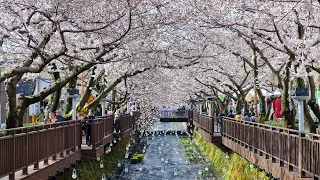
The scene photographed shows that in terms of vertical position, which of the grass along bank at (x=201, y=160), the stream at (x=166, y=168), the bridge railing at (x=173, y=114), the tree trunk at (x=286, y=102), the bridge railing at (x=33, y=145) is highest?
the tree trunk at (x=286, y=102)

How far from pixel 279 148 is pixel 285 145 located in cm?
60

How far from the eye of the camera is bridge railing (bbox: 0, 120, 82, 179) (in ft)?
29.0

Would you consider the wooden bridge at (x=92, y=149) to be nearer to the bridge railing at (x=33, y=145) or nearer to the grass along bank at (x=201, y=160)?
the bridge railing at (x=33, y=145)

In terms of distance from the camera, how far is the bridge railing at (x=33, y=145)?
348 inches

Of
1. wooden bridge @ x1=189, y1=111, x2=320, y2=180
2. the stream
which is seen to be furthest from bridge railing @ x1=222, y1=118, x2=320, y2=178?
the stream

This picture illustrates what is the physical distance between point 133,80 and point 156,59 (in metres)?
12.8

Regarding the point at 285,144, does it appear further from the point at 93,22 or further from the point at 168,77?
the point at 168,77

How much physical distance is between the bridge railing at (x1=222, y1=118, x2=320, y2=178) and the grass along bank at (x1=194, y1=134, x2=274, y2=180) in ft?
2.80

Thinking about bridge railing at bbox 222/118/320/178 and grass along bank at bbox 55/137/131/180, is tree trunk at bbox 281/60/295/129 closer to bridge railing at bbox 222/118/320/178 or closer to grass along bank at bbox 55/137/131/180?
bridge railing at bbox 222/118/320/178

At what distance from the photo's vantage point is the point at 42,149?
1139cm

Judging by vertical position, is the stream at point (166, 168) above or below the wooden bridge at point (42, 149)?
below

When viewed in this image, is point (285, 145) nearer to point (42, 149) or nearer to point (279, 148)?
point (279, 148)

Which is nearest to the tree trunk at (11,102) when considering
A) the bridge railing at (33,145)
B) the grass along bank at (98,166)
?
the bridge railing at (33,145)

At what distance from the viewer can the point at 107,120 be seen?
22.3 meters
